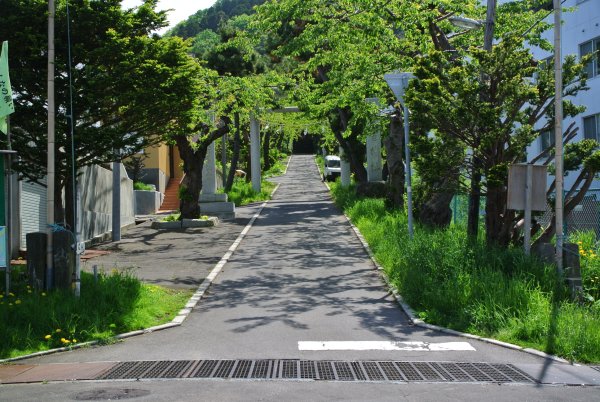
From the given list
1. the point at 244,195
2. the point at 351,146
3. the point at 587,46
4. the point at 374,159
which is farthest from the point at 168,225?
the point at 587,46

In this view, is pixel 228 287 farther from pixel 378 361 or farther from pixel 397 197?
pixel 397 197

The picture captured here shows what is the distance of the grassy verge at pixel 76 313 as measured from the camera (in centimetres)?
921

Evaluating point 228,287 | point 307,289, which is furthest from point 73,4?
A: point 307,289

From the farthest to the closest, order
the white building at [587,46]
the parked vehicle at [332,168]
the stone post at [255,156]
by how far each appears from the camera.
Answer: the parked vehicle at [332,168], the stone post at [255,156], the white building at [587,46]

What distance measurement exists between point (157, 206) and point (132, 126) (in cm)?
2043

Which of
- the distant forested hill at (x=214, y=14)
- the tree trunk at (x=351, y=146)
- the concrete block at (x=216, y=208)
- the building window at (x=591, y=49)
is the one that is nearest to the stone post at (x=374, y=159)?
the tree trunk at (x=351, y=146)

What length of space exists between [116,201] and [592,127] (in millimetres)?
18432

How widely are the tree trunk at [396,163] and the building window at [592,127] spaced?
9.29 m

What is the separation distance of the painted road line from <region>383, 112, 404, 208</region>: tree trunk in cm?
1313

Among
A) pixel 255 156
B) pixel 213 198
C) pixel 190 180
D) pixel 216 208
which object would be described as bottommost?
pixel 216 208

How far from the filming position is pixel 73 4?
1262cm

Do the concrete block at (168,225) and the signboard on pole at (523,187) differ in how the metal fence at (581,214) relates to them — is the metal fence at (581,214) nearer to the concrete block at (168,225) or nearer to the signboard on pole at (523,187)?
the signboard on pole at (523,187)

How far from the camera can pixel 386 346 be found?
29.5ft

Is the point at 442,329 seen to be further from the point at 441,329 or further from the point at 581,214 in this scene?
the point at 581,214
